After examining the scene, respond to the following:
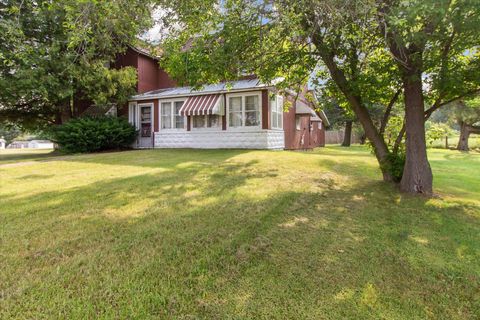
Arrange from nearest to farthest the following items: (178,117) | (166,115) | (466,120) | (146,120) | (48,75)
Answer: (48,75), (178,117), (166,115), (146,120), (466,120)

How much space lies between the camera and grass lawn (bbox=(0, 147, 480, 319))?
2.14m

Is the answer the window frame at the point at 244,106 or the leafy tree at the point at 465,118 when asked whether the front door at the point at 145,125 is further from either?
the leafy tree at the point at 465,118

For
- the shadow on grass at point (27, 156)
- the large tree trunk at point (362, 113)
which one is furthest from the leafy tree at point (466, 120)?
the shadow on grass at point (27, 156)

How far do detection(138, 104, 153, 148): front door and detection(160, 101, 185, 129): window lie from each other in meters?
0.96

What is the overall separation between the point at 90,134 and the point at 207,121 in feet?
19.7

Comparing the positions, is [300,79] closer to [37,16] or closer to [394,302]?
[394,302]

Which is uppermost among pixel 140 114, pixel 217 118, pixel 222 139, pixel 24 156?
pixel 140 114

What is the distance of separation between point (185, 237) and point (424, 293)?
2.42m

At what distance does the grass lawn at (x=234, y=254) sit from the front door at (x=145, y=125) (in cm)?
1117

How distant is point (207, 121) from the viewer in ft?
49.3

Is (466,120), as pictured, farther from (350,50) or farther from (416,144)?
(350,50)

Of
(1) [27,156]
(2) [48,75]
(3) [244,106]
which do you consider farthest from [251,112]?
(1) [27,156]

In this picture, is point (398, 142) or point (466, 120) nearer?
point (398, 142)

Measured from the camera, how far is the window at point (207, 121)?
14.8 m
